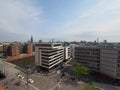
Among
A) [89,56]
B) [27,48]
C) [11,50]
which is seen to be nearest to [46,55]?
[89,56]

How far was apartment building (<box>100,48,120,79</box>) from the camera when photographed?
7264 cm

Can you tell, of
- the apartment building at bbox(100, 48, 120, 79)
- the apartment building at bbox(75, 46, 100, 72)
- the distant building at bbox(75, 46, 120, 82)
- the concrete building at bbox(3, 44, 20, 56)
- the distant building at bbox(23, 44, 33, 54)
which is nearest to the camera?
the apartment building at bbox(100, 48, 120, 79)

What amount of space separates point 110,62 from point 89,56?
54.0 feet

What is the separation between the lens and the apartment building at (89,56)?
85956mm

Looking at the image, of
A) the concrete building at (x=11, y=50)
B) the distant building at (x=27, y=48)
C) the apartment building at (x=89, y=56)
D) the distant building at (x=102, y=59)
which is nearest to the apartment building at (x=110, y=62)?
the distant building at (x=102, y=59)

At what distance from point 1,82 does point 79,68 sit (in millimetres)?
40128

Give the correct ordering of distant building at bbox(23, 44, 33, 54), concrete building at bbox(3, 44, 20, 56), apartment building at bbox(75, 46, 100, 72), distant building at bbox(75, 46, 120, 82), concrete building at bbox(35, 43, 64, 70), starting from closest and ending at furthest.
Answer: distant building at bbox(75, 46, 120, 82), apartment building at bbox(75, 46, 100, 72), concrete building at bbox(35, 43, 64, 70), concrete building at bbox(3, 44, 20, 56), distant building at bbox(23, 44, 33, 54)

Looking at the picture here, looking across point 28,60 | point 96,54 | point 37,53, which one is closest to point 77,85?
point 96,54

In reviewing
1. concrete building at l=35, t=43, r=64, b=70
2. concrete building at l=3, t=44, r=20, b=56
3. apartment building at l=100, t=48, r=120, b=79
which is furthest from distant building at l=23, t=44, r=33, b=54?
apartment building at l=100, t=48, r=120, b=79

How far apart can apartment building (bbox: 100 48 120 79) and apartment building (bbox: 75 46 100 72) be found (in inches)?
136

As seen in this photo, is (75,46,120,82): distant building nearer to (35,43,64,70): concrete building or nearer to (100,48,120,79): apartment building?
(100,48,120,79): apartment building

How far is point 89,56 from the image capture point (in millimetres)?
90312

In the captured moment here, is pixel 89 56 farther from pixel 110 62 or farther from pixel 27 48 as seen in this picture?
pixel 27 48

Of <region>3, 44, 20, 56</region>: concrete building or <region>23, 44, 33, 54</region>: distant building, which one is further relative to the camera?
<region>23, 44, 33, 54</region>: distant building
